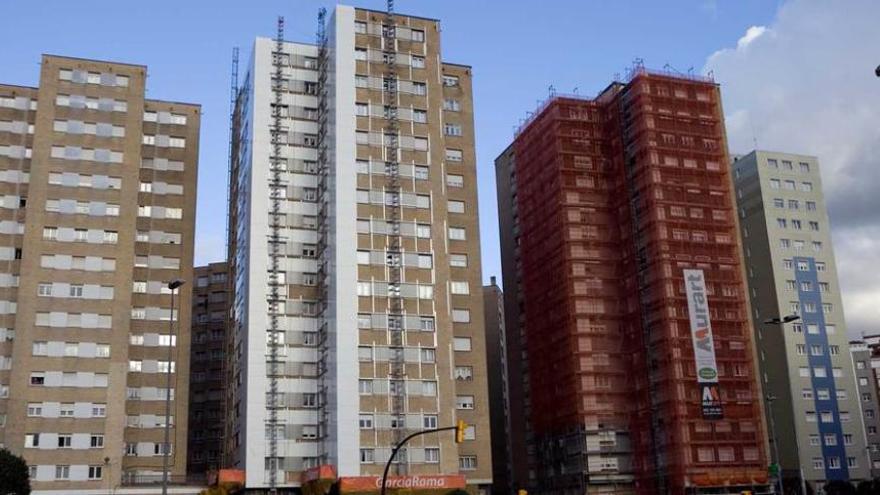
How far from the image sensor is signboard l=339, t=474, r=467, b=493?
7575 centimetres

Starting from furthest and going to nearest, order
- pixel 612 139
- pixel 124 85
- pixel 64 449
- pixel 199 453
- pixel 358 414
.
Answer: pixel 199 453, pixel 612 139, pixel 124 85, pixel 64 449, pixel 358 414

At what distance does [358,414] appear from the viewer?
7981 centimetres

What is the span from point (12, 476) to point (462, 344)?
3825 centimetres

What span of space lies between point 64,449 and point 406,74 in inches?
1798

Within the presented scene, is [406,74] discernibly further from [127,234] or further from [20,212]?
[20,212]

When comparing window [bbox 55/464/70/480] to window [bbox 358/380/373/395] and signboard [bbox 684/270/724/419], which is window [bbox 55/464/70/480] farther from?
signboard [bbox 684/270/724/419]

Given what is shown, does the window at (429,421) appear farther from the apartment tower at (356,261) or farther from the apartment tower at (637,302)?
the apartment tower at (637,302)

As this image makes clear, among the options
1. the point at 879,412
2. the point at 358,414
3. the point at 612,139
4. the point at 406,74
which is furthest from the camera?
the point at 879,412

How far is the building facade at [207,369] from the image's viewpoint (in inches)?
4646

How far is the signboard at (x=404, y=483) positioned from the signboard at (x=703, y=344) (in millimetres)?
29860

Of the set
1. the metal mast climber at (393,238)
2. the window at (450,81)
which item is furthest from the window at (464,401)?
the window at (450,81)

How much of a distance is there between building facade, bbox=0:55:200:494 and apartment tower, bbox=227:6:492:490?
8.00 m

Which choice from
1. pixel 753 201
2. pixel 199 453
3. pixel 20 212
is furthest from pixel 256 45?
pixel 753 201

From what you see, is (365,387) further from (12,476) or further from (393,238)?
(12,476)
